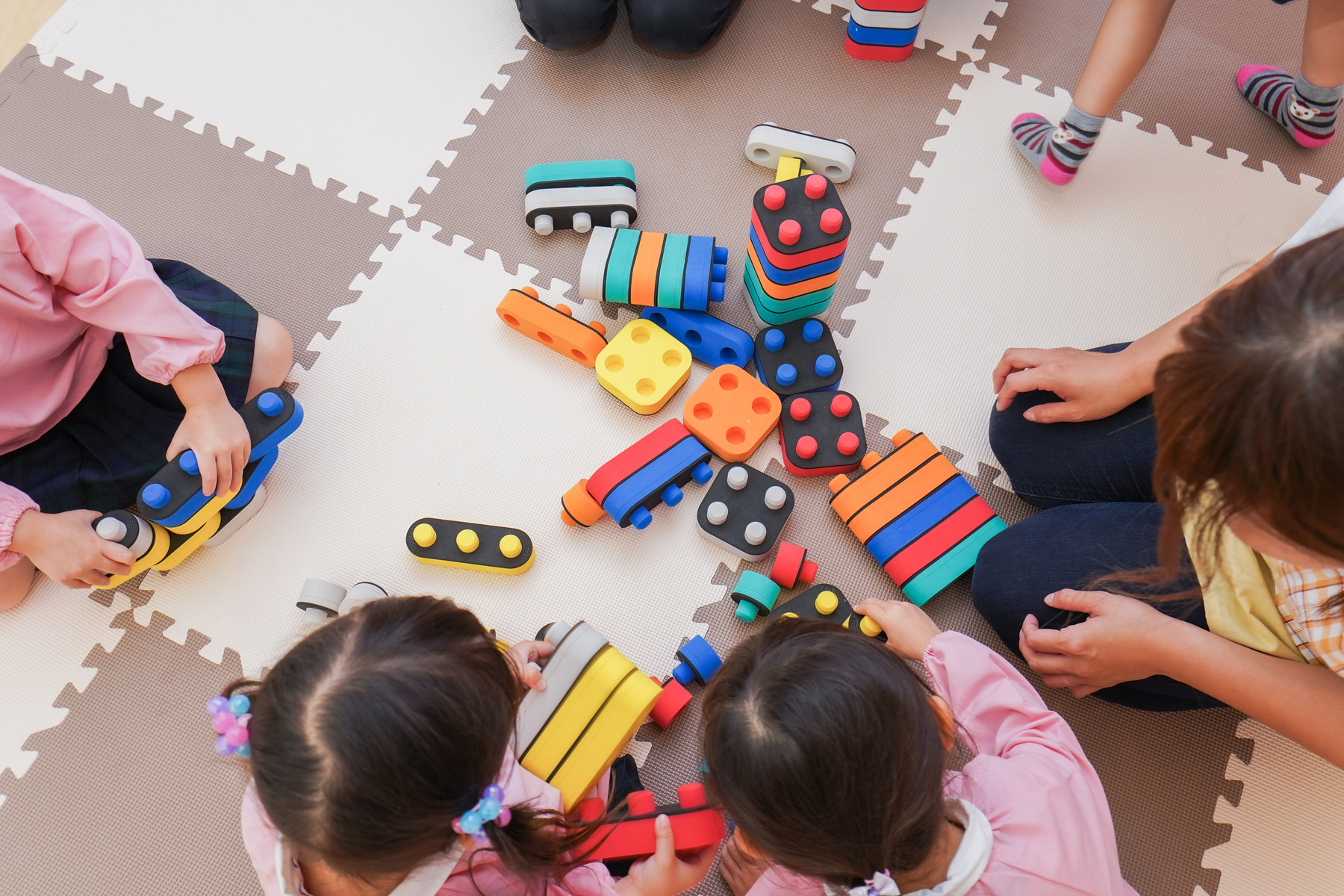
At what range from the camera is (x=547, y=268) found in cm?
117

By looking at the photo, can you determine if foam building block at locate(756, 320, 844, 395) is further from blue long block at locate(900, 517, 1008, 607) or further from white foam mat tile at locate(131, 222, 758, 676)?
blue long block at locate(900, 517, 1008, 607)

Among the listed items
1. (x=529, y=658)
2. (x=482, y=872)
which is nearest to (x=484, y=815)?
(x=482, y=872)

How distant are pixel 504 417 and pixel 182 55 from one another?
79 cm

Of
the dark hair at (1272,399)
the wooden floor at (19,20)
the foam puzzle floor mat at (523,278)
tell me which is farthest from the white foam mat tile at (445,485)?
the wooden floor at (19,20)

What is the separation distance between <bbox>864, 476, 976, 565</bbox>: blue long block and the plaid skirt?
2.60 ft

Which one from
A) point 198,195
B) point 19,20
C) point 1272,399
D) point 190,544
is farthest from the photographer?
point 19,20

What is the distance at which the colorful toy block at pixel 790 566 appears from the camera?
0.98 metres

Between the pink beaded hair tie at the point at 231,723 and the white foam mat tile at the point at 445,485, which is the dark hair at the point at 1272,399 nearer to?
the white foam mat tile at the point at 445,485

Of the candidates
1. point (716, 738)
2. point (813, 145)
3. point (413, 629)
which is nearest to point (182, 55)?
point (813, 145)

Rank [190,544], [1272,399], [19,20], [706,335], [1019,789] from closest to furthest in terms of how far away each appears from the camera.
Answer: [1272,399], [1019,789], [190,544], [706,335], [19,20]

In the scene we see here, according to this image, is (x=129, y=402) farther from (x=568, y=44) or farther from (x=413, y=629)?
(x=568, y=44)

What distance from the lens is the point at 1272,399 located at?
0.53 m

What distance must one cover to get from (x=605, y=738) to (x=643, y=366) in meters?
0.45

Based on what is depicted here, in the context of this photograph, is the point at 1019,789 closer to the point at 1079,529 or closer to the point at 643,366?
the point at 1079,529
